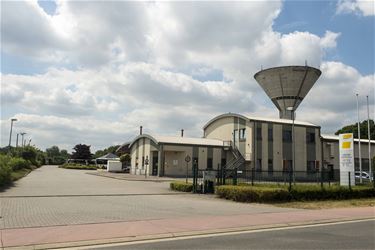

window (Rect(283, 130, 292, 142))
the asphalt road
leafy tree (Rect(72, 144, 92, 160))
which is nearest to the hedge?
the asphalt road

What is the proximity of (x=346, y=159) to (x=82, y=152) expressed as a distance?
94.3 metres

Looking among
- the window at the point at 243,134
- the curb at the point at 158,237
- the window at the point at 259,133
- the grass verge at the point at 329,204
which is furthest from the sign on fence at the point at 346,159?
the window at the point at 243,134

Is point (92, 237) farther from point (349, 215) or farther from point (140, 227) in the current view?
point (349, 215)

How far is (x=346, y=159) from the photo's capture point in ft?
81.1

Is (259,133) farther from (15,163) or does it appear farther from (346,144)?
(15,163)

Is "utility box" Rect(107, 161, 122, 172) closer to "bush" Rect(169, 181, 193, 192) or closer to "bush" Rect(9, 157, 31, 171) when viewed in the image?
"bush" Rect(9, 157, 31, 171)

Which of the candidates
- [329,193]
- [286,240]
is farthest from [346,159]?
[286,240]

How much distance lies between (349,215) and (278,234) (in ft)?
19.1

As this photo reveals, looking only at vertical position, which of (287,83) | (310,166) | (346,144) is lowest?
(310,166)

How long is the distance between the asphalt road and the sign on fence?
526 inches

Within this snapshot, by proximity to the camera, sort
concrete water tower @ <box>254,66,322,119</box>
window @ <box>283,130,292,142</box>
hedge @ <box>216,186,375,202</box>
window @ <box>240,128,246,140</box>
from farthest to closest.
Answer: concrete water tower @ <box>254,66,322,119</box> → window @ <box>283,130,292,142</box> → window @ <box>240,128,246,140</box> → hedge @ <box>216,186,375,202</box>

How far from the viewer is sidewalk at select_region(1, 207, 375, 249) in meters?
8.77

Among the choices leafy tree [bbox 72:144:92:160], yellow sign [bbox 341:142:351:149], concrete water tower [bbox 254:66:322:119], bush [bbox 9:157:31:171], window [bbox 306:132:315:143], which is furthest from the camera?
leafy tree [bbox 72:144:92:160]

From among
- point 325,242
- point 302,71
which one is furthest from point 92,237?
point 302,71
